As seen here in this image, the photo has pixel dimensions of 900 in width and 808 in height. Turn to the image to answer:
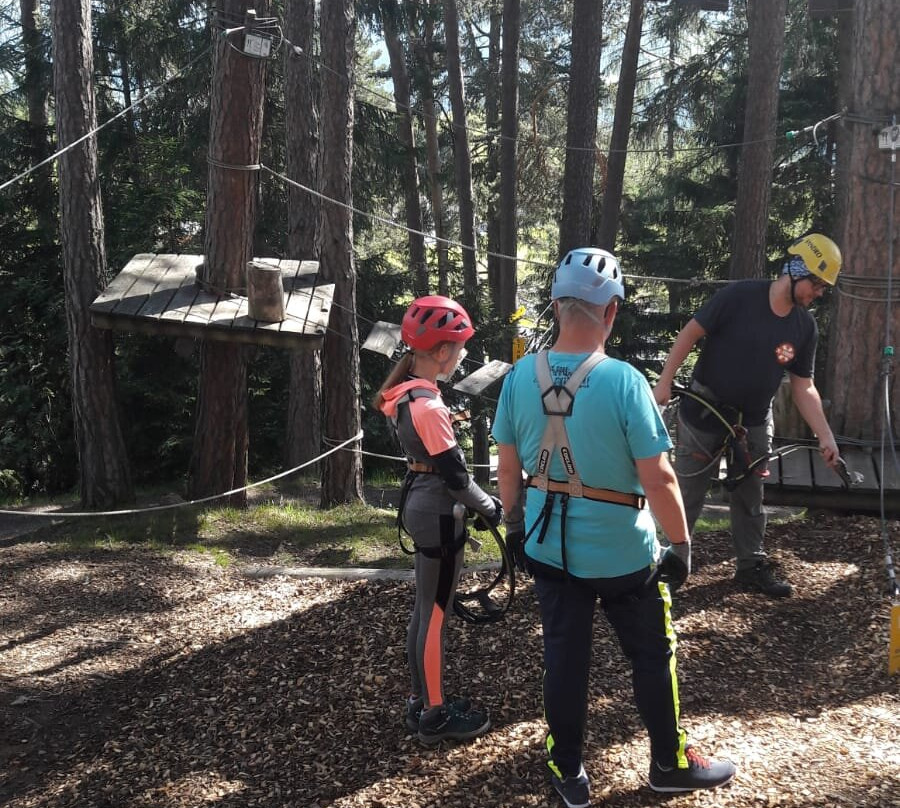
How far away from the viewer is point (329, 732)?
138 inches

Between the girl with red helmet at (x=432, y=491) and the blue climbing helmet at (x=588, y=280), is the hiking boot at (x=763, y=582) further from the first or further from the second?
the blue climbing helmet at (x=588, y=280)

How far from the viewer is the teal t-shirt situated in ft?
7.91

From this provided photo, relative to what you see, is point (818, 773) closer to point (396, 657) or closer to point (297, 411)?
point (396, 657)

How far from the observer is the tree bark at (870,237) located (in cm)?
549

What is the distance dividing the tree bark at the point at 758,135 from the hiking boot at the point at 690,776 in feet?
34.9

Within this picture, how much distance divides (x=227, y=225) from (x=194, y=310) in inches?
40.5

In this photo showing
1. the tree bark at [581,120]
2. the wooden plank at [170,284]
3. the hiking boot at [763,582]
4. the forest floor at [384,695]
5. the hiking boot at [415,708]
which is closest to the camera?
the forest floor at [384,695]

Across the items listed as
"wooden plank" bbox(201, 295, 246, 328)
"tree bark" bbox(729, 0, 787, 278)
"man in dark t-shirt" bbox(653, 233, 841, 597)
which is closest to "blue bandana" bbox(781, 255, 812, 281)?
"man in dark t-shirt" bbox(653, 233, 841, 597)

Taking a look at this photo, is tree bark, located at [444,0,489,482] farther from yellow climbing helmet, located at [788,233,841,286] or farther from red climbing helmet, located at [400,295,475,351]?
red climbing helmet, located at [400,295,475,351]

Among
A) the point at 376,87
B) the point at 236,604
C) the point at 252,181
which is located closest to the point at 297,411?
the point at 252,181

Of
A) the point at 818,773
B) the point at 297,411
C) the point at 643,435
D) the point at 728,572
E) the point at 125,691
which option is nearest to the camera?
the point at 643,435

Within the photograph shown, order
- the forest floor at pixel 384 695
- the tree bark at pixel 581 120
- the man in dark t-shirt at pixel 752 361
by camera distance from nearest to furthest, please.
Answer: the forest floor at pixel 384 695, the man in dark t-shirt at pixel 752 361, the tree bark at pixel 581 120

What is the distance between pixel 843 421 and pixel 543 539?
4.16m

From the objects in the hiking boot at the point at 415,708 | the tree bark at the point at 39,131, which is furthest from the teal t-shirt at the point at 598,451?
the tree bark at the point at 39,131
